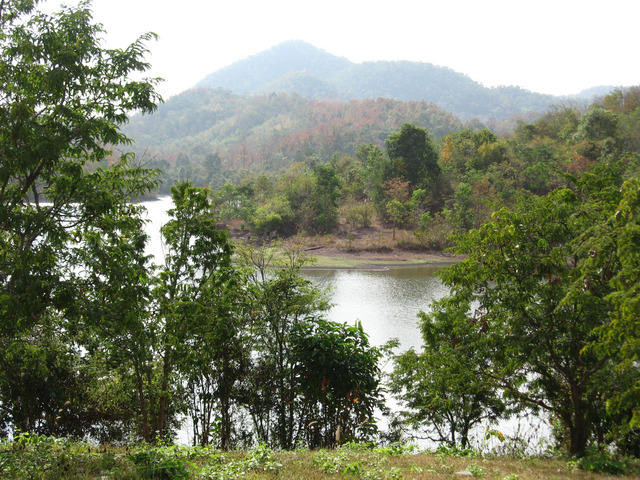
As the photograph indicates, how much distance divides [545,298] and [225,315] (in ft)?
16.2

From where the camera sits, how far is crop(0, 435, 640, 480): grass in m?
4.19

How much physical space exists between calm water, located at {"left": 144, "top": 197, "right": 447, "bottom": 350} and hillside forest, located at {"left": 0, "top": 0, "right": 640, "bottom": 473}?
2.56 metres

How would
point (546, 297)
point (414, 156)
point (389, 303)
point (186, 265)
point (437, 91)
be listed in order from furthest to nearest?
point (437, 91) → point (414, 156) → point (389, 303) → point (186, 265) → point (546, 297)

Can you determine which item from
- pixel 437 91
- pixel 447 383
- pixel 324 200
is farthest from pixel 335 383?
pixel 437 91

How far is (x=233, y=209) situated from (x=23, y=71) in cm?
3327

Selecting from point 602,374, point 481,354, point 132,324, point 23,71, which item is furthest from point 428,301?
point 23,71

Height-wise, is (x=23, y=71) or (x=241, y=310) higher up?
(x=23, y=71)

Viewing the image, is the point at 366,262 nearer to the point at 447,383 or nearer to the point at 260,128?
the point at 447,383

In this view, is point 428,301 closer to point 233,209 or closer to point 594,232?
point 594,232

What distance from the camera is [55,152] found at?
14.5 feet

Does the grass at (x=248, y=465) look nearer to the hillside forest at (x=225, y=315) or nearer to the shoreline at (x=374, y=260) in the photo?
the hillside forest at (x=225, y=315)

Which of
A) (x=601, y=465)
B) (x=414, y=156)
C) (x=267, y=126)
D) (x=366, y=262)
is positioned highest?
(x=267, y=126)

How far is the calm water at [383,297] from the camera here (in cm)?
1448

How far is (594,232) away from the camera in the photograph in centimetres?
518
